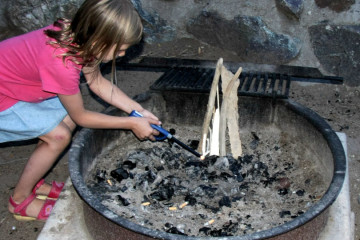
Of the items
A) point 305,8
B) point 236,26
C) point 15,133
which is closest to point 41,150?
point 15,133

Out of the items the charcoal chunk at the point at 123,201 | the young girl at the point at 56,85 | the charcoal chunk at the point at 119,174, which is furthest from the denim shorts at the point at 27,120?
the charcoal chunk at the point at 123,201

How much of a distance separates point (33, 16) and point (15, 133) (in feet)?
3.96

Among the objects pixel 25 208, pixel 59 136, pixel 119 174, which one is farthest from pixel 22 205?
pixel 119 174

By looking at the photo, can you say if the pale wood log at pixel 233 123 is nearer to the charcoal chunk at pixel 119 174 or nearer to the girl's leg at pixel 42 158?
the charcoal chunk at pixel 119 174

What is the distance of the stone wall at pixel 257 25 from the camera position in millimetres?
2451

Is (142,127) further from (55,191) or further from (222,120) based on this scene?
(55,191)

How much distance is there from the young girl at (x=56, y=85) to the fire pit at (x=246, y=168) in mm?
131

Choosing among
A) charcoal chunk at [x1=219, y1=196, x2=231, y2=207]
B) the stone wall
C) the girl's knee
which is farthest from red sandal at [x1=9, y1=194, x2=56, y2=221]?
the stone wall

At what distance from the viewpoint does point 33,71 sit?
1699 millimetres

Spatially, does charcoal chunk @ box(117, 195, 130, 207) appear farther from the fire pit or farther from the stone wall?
the stone wall

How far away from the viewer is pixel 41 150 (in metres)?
1.89

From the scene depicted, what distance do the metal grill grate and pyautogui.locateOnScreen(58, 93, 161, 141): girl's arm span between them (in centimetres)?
27

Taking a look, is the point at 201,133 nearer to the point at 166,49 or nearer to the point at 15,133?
the point at 15,133

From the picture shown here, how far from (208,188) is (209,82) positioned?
1.53 feet
